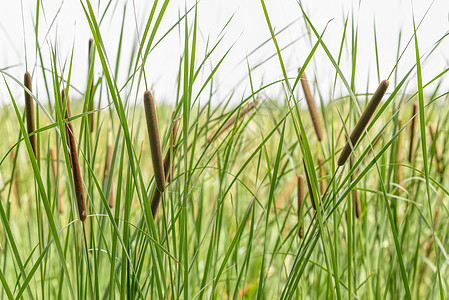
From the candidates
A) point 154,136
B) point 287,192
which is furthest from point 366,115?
point 287,192

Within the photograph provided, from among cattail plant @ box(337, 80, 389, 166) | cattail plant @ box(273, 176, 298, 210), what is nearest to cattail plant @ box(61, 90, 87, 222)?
cattail plant @ box(337, 80, 389, 166)

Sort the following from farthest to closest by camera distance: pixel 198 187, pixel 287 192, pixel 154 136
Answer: pixel 287 192
pixel 198 187
pixel 154 136

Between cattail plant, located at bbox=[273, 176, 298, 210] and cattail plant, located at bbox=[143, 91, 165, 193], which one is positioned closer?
cattail plant, located at bbox=[143, 91, 165, 193]

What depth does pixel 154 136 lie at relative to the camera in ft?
1.90

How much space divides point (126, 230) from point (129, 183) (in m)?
0.09

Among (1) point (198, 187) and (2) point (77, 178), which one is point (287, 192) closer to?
(1) point (198, 187)

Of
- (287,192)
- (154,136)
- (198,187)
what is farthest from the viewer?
(287,192)

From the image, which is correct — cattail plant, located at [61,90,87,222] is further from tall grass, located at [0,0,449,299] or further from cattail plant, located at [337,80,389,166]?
cattail plant, located at [337,80,389,166]

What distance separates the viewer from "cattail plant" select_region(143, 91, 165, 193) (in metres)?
0.56

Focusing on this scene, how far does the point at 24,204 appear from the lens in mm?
2123

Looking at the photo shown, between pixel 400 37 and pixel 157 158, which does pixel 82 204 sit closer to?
pixel 157 158

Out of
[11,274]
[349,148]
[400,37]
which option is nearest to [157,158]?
[349,148]

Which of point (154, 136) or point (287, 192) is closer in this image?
point (154, 136)

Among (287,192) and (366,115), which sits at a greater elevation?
(366,115)
